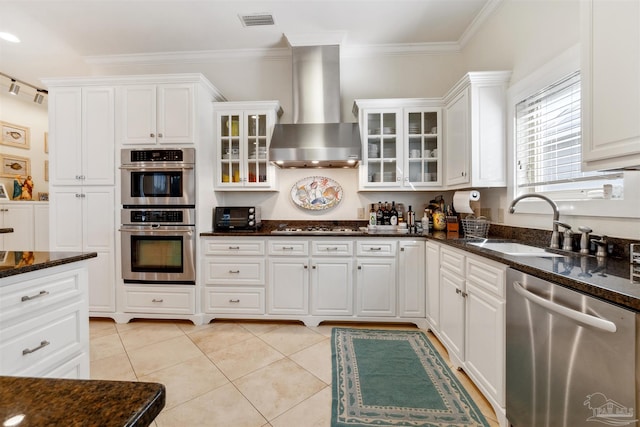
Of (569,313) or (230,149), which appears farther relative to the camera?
(230,149)

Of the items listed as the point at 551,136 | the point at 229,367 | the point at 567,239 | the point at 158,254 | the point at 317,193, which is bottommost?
the point at 229,367

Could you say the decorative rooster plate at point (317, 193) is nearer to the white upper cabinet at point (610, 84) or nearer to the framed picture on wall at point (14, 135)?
the white upper cabinet at point (610, 84)

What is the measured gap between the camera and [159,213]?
2770mm

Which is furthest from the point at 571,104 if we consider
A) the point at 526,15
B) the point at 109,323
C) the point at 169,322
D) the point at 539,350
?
the point at 109,323

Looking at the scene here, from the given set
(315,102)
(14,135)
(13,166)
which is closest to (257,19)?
(315,102)

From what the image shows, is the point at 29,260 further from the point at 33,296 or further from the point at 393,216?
the point at 393,216

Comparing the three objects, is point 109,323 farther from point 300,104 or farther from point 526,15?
point 526,15

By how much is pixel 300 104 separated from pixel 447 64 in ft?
5.97

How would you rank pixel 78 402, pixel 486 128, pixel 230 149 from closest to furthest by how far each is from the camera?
1. pixel 78 402
2. pixel 486 128
3. pixel 230 149

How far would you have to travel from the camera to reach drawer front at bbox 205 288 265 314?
9.06ft

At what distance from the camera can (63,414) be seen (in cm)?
41

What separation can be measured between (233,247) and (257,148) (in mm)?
1120

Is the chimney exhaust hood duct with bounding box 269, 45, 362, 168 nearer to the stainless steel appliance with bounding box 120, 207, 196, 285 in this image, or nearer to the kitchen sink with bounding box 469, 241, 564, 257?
the stainless steel appliance with bounding box 120, 207, 196, 285

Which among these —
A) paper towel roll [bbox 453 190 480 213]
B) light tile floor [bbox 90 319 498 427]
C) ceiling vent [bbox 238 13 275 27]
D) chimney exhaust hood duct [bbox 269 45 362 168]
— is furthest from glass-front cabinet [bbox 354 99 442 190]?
light tile floor [bbox 90 319 498 427]
